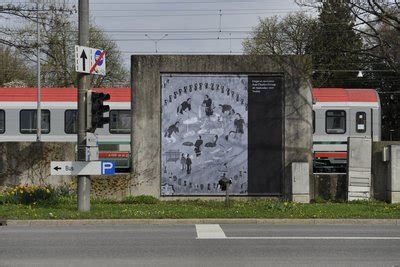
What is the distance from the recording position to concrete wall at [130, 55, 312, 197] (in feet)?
66.7

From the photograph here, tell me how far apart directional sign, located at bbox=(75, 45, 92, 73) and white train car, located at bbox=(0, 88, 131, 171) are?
40.0ft

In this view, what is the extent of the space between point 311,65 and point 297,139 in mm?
2558

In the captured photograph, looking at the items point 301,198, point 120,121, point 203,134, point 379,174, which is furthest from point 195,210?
point 120,121

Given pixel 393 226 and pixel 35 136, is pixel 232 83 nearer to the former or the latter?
pixel 393 226

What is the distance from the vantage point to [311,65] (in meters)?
20.8

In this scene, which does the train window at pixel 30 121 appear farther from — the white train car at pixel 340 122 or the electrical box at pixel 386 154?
the electrical box at pixel 386 154

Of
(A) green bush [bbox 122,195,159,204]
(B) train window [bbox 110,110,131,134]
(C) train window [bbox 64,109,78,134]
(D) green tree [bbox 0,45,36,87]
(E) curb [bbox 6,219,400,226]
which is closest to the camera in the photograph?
(E) curb [bbox 6,219,400,226]

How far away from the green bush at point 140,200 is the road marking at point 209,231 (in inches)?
195

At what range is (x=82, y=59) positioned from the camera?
55.1 ft

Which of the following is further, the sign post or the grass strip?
the sign post

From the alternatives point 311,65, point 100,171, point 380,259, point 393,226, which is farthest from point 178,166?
point 380,259

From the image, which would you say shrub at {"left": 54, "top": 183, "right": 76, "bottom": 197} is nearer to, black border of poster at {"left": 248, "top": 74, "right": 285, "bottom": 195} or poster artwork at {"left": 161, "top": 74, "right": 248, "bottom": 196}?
poster artwork at {"left": 161, "top": 74, "right": 248, "bottom": 196}

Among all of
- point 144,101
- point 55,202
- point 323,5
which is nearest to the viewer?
point 55,202

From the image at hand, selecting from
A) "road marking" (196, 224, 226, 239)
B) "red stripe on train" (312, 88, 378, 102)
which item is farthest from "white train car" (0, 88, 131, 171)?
"road marking" (196, 224, 226, 239)
